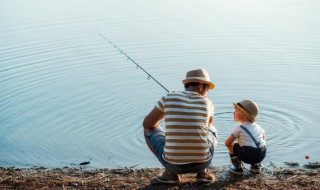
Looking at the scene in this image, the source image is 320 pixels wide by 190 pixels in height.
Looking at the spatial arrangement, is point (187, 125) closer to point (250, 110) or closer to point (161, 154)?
point (161, 154)

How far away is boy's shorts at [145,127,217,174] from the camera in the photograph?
14.9 ft

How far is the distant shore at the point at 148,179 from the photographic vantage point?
4.83 metres

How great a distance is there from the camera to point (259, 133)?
4980 mm

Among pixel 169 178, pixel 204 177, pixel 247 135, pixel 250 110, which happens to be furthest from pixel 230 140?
pixel 169 178

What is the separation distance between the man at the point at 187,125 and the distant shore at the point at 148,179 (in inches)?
12.8

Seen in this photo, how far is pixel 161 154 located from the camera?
467 cm

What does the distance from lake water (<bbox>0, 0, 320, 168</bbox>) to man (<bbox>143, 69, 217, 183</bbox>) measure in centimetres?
174

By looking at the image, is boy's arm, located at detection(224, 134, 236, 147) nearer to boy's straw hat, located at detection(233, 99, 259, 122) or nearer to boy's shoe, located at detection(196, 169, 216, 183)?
boy's straw hat, located at detection(233, 99, 259, 122)

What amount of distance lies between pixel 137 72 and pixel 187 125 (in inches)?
242

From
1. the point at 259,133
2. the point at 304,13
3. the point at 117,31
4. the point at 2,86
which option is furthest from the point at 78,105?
the point at 304,13

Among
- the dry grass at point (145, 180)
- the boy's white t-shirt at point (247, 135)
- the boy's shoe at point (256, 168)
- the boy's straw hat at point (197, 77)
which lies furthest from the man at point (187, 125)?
the boy's shoe at point (256, 168)

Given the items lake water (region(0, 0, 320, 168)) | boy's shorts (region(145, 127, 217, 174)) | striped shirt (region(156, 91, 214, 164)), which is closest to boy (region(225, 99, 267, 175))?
boy's shorts (region(145, 127, 217, 174))

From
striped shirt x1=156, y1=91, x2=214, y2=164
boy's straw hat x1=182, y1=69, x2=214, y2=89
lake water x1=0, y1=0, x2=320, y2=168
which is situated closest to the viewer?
striped shirt x1=156, y1=91, x2=214, y2=164

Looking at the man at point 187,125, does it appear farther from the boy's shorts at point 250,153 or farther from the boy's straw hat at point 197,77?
the boy's shorts at point 250,153
